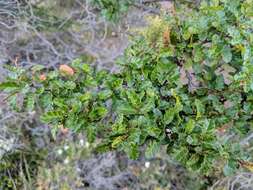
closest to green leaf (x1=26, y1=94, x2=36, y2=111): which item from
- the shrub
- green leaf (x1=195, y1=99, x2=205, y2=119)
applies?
the shrub

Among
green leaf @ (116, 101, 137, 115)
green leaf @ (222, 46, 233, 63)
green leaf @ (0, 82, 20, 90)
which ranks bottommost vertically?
green leaf @ (116, 101, 137, 115)

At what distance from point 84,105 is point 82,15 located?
253cm

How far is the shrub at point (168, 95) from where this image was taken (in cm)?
162

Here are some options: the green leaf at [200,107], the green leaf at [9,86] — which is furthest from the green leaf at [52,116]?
the green leaf at [200,107]

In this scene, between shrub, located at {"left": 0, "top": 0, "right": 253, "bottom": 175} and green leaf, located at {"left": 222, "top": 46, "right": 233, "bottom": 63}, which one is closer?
shrub, located at {"left": 0, "top": 0, "right": 253, "bottom": 175}

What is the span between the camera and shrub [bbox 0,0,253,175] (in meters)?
1.62

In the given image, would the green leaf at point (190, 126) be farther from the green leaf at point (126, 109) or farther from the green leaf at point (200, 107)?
the green leaf at point (126, 109)

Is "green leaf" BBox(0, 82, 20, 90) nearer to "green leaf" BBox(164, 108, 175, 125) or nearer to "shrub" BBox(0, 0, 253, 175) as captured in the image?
"shrub" BBox(0, 0, 253, 175)

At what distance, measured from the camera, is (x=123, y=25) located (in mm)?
4133

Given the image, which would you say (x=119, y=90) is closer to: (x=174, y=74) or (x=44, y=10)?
(x=174, y=74)

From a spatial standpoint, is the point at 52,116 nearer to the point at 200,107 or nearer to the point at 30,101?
the point at 30,101

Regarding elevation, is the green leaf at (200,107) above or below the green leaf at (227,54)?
below

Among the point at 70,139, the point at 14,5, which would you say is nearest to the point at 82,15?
the point at 14,5

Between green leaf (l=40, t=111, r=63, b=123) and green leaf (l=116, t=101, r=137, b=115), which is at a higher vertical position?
green leaf (l=116, t=101, r=137, b=115)
